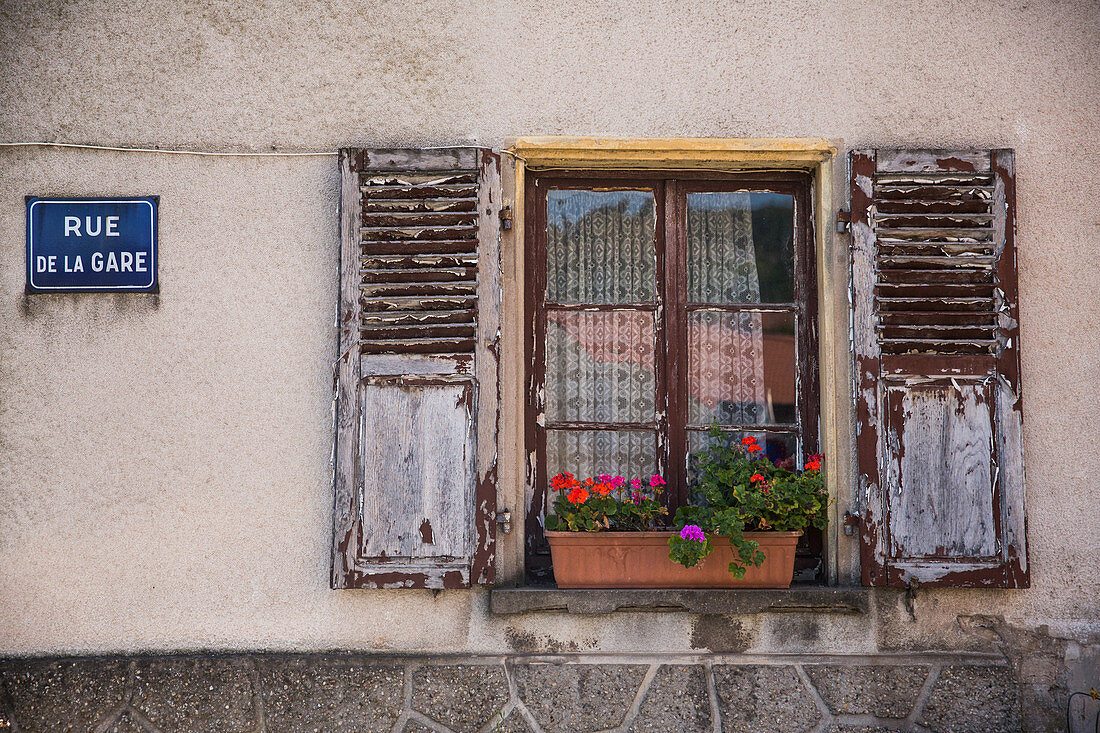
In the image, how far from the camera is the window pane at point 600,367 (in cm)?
363

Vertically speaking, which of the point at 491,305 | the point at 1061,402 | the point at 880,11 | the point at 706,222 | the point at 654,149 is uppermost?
the point at 880,11

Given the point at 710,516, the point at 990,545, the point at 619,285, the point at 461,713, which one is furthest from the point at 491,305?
the point at 990,545

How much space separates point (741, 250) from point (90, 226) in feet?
8.61

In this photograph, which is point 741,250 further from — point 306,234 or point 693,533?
point 306,234

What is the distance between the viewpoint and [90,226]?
3475 mm

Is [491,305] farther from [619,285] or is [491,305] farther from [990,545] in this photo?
[990,545]

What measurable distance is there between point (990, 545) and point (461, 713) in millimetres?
2087

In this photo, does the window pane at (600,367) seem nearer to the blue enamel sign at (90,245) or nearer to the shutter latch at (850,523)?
the shutter latch at (850,523)

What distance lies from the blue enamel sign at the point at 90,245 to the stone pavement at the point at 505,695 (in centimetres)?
147

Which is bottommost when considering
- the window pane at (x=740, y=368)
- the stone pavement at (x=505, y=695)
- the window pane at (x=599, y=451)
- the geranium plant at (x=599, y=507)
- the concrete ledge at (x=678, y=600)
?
the stone pavement at (x=505, y=695)

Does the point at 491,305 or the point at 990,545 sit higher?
the point at 491,305

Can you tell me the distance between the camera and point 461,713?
3320 mm

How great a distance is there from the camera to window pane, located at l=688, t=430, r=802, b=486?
3580 mm

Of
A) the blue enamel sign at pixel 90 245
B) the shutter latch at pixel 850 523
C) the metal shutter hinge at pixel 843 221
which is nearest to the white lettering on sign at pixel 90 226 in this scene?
the blue enamel sign at pixel 90 245
